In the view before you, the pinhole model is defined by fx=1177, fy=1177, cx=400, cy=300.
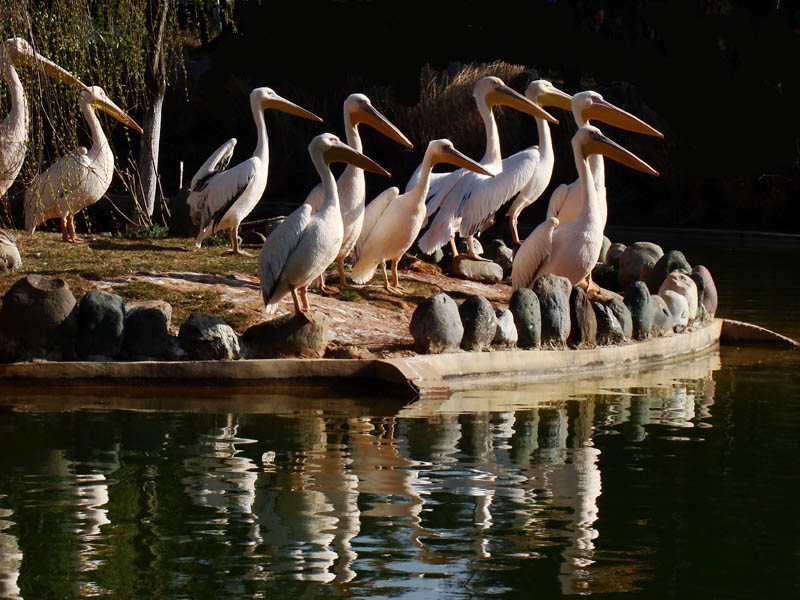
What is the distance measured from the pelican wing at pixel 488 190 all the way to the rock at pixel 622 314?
203 centimetres

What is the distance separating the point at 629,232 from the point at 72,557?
15776mm

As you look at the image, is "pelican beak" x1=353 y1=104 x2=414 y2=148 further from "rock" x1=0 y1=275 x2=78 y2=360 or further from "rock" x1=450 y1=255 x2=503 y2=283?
"rock" x1=0 y1=275 x2=78 y2=360

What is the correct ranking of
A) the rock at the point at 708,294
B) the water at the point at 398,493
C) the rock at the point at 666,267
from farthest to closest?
the rock at the point at 666,267, the rock at the point at 708,294, the water at the point at 398,493

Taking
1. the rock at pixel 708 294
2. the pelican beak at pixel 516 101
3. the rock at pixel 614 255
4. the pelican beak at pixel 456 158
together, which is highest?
the pelican beak at pixel 516 101

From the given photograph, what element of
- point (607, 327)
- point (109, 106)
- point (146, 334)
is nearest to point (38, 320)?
point (146, 334)

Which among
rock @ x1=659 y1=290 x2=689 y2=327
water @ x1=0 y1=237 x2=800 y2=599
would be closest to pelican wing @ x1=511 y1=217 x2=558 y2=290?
rock @ x1=659 y1=290 x2=689 y2=327

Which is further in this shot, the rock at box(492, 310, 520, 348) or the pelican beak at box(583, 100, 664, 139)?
the pelican beak at box(583, 100, 664, 139)

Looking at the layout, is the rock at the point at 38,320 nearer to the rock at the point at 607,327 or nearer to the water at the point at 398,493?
the water at the point at 398,493

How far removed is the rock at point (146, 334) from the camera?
270 inches

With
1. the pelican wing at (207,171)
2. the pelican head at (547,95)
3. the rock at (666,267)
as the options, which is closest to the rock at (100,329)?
the pelican wing at (207,171)

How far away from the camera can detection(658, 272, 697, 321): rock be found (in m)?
8.86

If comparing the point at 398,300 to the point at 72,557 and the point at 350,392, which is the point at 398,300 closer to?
the point at 350,392

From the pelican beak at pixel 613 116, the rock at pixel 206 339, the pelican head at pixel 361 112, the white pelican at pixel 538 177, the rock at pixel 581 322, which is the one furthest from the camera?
the white pelican at pixel 538 177

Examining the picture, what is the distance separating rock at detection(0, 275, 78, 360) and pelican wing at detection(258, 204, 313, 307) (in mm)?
1157
